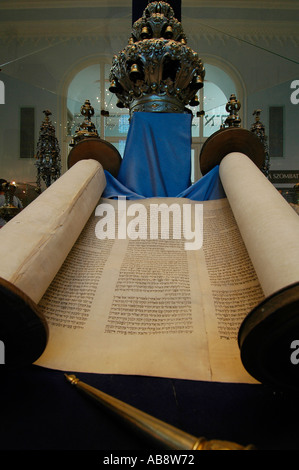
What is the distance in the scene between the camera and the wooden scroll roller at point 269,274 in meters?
0.25

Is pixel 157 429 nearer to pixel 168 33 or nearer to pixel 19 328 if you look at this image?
pixel 19 328

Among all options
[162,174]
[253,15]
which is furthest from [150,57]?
[253,15]

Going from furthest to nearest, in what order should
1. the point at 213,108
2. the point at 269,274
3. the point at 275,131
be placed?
1. the point at 213,108
2. the point at 275,131
3. the point at 269,274

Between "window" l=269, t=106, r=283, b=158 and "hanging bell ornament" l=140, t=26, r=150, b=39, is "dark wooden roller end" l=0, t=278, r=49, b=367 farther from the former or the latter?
"window" l=269, t=106, r=283, b=158

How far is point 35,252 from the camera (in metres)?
0.41

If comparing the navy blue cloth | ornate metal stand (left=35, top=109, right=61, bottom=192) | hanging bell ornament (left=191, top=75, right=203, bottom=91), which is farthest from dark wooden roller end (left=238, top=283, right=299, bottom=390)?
ornate metal stand (left=35, top=109, right=61, bottom=192)

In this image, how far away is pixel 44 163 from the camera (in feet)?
7.26

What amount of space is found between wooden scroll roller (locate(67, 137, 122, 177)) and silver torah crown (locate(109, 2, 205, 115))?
33 cm

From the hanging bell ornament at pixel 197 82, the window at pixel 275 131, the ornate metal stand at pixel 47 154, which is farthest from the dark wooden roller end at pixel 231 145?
the window at pixel 275 131

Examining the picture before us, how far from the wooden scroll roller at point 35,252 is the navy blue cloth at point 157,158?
26 cm

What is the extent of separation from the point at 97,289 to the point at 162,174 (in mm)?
679

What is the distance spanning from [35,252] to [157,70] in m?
1.05

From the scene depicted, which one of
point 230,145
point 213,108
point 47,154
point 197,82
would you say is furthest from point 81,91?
point 230,145

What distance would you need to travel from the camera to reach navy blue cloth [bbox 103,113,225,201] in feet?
3.34
